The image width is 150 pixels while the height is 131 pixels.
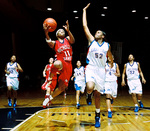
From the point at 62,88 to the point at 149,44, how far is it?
14.4 metres

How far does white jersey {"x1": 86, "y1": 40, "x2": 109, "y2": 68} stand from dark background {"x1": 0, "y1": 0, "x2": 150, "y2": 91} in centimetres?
667

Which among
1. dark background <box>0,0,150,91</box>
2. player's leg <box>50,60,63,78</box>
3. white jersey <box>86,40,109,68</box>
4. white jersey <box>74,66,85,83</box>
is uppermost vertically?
dark background <box>0,0,150,91</box>

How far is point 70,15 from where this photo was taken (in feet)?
43.6

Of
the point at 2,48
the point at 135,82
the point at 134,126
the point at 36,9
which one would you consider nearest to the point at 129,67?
the point at 135,82

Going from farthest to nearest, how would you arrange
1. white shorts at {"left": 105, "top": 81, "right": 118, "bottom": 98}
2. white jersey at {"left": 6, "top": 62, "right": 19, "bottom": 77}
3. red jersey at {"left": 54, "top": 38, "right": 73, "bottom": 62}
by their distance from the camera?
1. white jersey at {"left": 6, "top": 62, "right": 19, "bottom": 77}
2. white shorts at {"left": 105, "top": 81, "right": 118, "bottom": 98}
3. red jersey at {"left": 54, "top": 38, "right": 73, "bottom": 62}

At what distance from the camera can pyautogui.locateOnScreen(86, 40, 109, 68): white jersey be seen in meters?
4.02

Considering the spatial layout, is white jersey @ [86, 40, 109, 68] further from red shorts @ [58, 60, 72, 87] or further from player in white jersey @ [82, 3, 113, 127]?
red shorts @ [58, 60, 72, 87]

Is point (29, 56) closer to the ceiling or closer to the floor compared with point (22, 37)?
closer to the floor

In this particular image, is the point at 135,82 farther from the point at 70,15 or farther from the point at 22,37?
the point at 22,37

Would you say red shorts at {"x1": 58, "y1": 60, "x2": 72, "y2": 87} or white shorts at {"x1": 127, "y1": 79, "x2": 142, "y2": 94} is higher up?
red shorts at {"x1": 58, "y1": 60, "x2": 72, "y2": 87}

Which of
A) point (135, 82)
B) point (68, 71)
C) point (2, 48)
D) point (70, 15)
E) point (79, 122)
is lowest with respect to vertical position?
point (79, 122)

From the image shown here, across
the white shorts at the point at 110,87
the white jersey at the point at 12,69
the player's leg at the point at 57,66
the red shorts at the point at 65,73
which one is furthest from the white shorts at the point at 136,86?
the white jersey at the point at 12,69

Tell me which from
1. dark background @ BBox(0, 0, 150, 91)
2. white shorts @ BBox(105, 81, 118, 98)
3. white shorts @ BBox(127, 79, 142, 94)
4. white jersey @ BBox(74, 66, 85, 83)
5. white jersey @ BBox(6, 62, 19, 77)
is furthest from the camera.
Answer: dark background @ BBox(0, 0, 150, 91)

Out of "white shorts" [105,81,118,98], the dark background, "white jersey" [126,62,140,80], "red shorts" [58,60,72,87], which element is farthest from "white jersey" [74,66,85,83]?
the dark background
